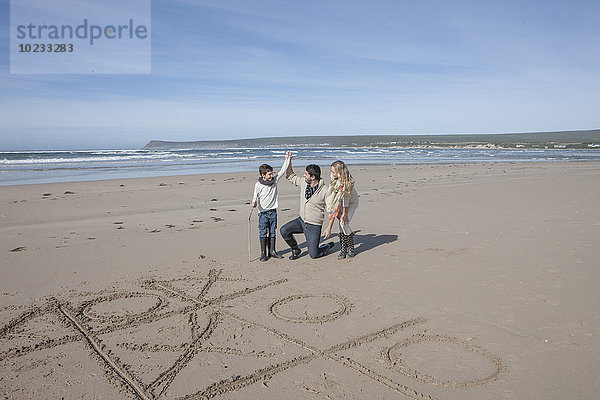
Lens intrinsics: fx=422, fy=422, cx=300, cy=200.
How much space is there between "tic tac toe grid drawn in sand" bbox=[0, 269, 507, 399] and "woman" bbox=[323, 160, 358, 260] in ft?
5.28

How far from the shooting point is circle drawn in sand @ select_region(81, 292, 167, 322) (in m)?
4.63

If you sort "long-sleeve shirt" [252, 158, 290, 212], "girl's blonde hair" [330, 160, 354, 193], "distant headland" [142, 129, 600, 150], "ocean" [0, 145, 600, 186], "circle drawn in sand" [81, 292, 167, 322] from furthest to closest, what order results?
"distant headland" [142, 129, 600, 150] < "ocean" [0, 145, 600, 186] < "long-sleeve shirt" [252, 158, 290, 212] < "girl's blonde hair" [330, 160, 354, 193] < "circle drawn in sand" [81, 292, 167, 322]

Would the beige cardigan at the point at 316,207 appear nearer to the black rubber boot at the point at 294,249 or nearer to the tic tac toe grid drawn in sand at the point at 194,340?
the black rubber boot at the point at 294,249

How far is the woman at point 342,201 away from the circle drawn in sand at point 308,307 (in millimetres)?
1350

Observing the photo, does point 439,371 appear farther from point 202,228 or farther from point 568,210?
point 568,210

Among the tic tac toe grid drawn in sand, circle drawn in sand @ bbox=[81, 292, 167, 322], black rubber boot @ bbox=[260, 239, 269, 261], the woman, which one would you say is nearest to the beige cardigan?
the woman

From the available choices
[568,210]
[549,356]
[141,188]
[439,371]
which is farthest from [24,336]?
[141,188]

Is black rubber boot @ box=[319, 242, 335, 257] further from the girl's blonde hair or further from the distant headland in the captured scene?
the distant headland

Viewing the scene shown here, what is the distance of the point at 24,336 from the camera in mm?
4137

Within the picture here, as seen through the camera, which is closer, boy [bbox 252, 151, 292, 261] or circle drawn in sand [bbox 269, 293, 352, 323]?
circle drawn in sand [bbox 269, 293, 352, 323]

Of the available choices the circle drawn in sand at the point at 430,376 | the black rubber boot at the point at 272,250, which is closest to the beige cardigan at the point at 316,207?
the black rubber boot at the point at 272,250

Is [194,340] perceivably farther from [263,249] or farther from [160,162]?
[160,162]

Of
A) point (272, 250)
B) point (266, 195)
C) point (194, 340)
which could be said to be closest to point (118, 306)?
point (194, 340)

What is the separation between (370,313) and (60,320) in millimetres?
3314
